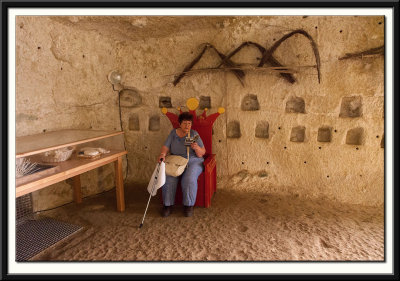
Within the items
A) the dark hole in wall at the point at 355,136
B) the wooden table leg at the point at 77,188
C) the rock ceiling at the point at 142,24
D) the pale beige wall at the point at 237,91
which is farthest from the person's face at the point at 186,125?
the dark hole in wall at the point at 355,136

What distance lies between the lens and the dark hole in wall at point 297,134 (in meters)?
3.38

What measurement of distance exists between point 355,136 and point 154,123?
2.91 meters

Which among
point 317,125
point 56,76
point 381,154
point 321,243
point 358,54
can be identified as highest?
point 358,54

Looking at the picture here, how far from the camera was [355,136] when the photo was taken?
321 centimetres

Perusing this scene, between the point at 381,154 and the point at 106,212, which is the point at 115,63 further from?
the point at 381,154

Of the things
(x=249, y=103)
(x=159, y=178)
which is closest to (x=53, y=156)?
(x=159, y=178)

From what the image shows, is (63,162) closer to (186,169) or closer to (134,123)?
(186,169)

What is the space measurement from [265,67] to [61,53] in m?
2.63

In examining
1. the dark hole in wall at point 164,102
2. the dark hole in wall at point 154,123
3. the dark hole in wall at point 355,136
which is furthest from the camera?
the dark hole in wall at point 154,123

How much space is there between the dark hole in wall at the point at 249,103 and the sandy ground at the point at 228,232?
127 centimetres

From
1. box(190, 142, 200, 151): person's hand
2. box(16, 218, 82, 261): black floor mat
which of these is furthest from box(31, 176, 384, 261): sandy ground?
box(190, 142, 200, 151): person's hand

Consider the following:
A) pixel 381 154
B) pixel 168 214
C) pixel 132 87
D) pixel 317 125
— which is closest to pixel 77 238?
pixel 168 214

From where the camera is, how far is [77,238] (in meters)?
2.49

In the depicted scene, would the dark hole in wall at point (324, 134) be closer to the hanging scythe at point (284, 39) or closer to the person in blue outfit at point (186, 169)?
the hanging scythe at point (284, 39)
